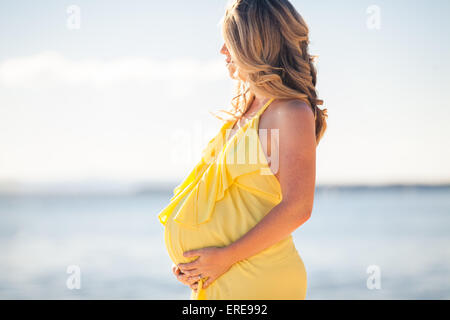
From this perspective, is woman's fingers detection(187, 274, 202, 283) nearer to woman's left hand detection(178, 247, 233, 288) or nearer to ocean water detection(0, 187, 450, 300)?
woman's left hand detection(178, 247, 233, 288)

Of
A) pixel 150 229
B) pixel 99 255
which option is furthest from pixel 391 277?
pixel 150 229

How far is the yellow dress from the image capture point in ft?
5.35

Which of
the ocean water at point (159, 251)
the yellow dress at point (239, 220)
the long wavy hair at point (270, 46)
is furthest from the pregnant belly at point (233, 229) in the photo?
Result: the ocean water at point (159, 251)

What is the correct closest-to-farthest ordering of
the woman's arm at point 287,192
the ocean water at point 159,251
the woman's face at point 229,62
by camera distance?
→ the woman's arm at point 287,192 → the woman's face at point 229,62 → the ocean water at point 159,251

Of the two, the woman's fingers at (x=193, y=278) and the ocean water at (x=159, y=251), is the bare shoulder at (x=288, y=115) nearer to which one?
the woman's fingers at (x=193, y=278)

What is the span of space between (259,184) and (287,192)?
4.6 inches

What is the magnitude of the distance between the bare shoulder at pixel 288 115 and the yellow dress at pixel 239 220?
37mm

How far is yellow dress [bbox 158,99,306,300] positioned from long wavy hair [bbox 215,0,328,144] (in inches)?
3.8

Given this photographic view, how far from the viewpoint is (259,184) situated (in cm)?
168

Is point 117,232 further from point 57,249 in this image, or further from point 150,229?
point 57,249

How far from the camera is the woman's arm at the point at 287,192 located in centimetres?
160

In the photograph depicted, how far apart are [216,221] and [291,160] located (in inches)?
13.0

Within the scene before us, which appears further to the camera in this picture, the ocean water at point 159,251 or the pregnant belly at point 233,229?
the ocean water at point 159,251

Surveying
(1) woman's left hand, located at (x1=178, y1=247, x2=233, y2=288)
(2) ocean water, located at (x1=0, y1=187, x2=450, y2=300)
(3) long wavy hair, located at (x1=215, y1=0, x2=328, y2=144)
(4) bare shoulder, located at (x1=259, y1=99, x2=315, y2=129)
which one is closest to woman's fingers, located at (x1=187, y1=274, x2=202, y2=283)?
(1) woman's left hand, located at (x1=178, y1=247, x2=233, y2=288)
